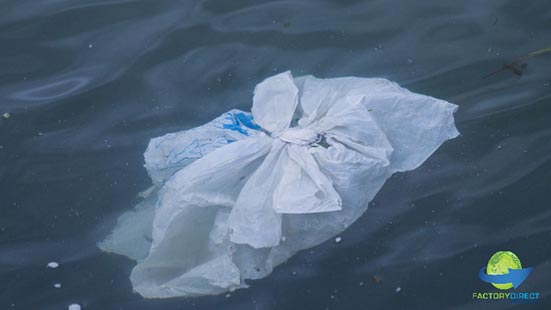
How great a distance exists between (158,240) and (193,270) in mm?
127

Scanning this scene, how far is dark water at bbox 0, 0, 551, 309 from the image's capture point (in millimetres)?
1890

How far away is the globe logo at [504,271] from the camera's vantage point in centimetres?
187

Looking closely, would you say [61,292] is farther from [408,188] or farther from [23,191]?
[408,188]

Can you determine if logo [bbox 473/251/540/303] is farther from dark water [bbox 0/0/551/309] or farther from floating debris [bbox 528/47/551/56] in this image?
floating debris [bbox 528/47/551/56]

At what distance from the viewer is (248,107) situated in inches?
87.5

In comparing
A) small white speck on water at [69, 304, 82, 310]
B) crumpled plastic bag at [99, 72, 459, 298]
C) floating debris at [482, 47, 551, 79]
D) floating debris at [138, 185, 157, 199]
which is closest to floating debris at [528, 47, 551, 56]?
floating debris at [482, 47, 551, 79]

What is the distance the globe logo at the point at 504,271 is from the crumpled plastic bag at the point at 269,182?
1.22 ft

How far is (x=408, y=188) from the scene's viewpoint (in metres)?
2.02

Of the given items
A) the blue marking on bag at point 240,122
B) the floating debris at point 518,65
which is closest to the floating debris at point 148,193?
the blue marking on bag at point 240,122

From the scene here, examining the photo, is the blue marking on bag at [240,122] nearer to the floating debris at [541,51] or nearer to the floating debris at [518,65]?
the floating debris at [518,65]


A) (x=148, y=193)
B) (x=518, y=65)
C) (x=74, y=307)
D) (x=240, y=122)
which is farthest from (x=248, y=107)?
(x=518, y=65)

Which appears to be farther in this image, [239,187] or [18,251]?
[18,251]

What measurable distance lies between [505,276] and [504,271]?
0.6 inches

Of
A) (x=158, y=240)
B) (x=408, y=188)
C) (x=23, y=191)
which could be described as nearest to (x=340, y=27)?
(x=408, y=188)
